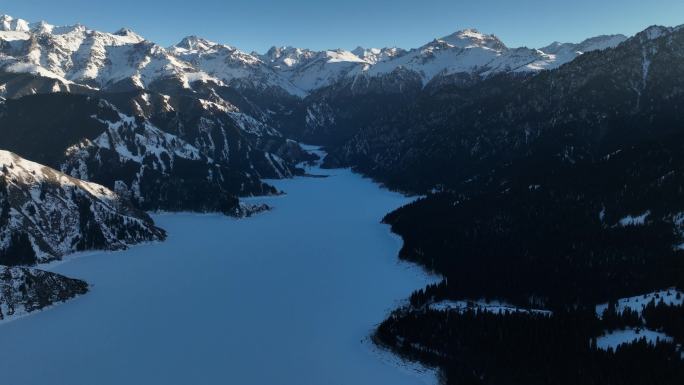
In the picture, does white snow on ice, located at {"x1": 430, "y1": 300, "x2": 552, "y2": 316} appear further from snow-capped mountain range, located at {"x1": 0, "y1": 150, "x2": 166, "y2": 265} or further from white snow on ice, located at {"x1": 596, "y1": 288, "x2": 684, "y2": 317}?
snow-capped mountain range, located at {"x1": 0, "y1": 150, "x2": 166, "y2": 265}

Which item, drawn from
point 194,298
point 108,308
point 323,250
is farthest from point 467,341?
point 323,250

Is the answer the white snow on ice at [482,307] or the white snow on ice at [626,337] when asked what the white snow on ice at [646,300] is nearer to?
the white snow on ice at [626,337]

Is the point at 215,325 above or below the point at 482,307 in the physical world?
below

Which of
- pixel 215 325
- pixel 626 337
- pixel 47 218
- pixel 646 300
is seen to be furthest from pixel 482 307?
pixel 47 218

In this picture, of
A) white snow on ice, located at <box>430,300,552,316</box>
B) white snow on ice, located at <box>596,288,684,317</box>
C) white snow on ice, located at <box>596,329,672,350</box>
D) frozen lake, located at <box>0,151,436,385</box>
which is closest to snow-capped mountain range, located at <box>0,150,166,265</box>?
frozen lake, located at <box>0,151,436,385</box>

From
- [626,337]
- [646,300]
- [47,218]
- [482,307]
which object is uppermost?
[47,218]

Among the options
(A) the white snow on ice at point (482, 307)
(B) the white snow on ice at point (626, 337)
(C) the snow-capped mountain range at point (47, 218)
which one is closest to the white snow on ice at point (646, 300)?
(B) the white snow on ice at point (626, 337)

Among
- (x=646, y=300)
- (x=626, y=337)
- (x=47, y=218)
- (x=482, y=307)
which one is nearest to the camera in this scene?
(x=626, y=337)

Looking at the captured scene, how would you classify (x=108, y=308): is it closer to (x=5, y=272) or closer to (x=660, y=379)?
(x=5, y=272)

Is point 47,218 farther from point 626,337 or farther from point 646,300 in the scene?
point 646,300
